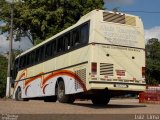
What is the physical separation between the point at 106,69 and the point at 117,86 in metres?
0.78

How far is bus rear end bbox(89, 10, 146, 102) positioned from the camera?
15.8m

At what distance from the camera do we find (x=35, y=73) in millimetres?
22578

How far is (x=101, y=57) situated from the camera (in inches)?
626

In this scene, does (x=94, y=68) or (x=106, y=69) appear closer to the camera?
(x=94, y=68)

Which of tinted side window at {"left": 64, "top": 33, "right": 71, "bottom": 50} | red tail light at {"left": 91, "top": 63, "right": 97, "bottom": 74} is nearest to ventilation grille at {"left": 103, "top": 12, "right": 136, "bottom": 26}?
red tail light at {"left": 91, "top": 63, "right": 97, "bottom": 74}

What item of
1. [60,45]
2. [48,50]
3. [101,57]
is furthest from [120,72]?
[48,50]

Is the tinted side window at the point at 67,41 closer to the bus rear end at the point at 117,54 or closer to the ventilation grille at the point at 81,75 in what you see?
the ventilation grille at the point at 81,75

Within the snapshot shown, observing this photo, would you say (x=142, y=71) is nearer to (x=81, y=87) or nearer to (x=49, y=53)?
(x=81, y=87)

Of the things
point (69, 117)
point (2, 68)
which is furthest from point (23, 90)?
point (2, 68)

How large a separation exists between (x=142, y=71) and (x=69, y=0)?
86.6 ft

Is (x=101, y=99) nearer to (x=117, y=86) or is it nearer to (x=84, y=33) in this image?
(x=117, y=86)

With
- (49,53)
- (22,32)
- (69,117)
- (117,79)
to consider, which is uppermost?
(22,32)

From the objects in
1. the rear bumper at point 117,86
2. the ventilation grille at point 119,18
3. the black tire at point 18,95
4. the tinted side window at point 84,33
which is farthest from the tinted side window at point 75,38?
the black tire at point 18,95

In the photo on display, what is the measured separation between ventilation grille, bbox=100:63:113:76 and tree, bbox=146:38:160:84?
5066 centimetres
